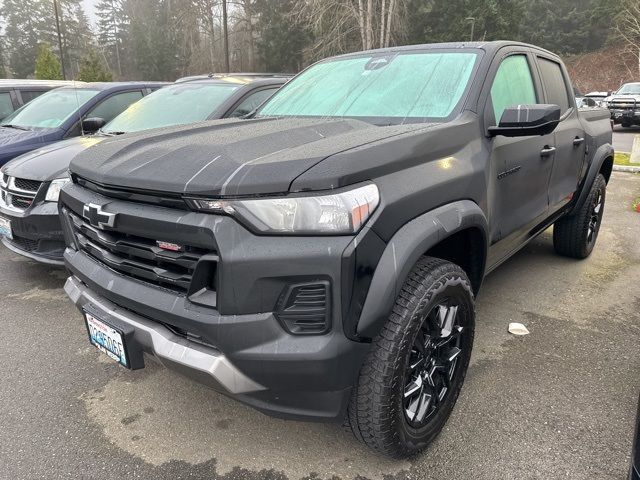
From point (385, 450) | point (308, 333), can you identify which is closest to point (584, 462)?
point (385, 450)

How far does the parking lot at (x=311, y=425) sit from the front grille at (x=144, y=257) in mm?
831

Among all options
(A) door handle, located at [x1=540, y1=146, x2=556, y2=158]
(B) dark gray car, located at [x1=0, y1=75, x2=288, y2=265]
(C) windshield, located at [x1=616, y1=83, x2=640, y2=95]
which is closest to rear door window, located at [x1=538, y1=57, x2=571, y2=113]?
(A) door handle, located at [x1=540, y1=146, x2=556, y2=158]

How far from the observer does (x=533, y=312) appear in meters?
3.49

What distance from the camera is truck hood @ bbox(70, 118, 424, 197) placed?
1.68 metres

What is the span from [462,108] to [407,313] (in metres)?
1.17

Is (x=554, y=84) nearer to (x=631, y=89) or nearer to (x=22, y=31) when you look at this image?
(x=631, y=89)

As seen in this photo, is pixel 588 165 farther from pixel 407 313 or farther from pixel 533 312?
pixel 407 313

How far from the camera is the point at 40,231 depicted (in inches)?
147

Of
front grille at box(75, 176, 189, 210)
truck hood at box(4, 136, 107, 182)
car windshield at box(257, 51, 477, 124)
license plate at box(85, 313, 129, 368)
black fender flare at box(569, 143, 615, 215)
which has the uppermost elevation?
car windshield at box(257, 51, 477, 124)

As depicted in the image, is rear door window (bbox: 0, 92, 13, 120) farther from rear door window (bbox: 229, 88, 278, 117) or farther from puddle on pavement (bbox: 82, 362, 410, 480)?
puddle on pavement (bbox: 82, 362, 410, 480)

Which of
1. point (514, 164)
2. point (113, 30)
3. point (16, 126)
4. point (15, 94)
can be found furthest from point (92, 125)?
point (113, 30)

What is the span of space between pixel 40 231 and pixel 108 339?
7.04 feet

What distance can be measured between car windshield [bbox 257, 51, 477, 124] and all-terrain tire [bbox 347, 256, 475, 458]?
90cm

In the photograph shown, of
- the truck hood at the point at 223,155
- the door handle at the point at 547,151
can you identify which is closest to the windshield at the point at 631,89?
the door handle at the point at 547,151
